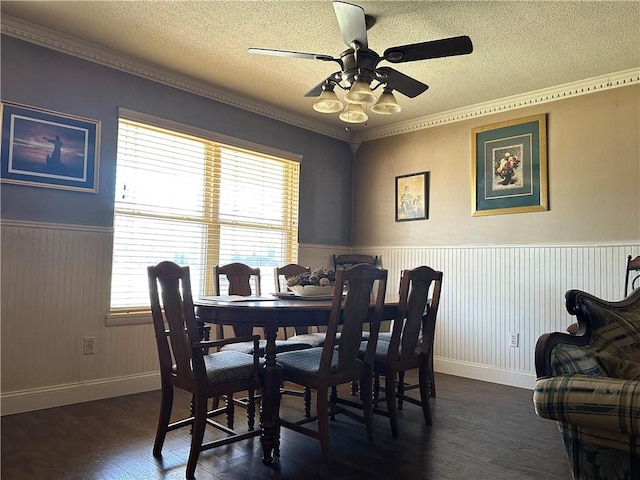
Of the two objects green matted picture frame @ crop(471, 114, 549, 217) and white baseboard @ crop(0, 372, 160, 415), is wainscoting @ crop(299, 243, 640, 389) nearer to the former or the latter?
green matted picture frame @ crop(471, 114, 549, 217)

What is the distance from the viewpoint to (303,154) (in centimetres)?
496

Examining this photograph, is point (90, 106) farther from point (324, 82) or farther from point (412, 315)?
point (412, 315)

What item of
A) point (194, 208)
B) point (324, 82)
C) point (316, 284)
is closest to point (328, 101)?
point (324, 82)

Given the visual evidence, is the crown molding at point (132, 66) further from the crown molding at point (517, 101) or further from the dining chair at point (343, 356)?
the dining chair at point (343, 356)

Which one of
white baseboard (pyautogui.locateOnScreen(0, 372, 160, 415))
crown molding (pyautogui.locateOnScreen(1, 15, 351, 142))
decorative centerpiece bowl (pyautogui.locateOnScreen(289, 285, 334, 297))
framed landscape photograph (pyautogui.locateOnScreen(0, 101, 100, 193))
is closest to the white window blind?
framed landscape photograph (pyautogui.locateOnScreen(0, 101, 100, 193))

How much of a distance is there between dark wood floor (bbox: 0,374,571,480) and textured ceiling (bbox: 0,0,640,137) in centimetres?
251

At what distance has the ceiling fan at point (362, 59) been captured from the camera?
240 cm

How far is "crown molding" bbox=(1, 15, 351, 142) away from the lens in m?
3.09

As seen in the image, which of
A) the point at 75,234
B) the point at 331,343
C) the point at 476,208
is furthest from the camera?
the point at 476,208

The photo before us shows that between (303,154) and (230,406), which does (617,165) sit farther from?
(230,406)

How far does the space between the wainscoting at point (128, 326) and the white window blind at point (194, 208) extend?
0.22 m

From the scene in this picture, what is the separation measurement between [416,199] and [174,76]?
103 inches

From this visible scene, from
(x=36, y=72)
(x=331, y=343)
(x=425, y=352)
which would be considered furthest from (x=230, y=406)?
(x=36, y=72)

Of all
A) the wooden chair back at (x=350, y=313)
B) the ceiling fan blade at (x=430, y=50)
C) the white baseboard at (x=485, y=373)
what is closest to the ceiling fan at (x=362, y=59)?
the ceiling fan blade at (x=430, y=50)
